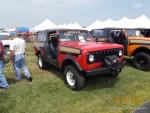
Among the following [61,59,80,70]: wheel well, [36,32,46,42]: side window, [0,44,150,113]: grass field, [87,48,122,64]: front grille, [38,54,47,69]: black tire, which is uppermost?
[36,32,46,42]: side window

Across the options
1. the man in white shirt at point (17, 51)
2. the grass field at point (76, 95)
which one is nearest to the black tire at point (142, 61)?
the grass field at point (76, 95)

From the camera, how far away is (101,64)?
22.2 ft

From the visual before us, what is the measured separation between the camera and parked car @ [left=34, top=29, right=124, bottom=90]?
6.49 m

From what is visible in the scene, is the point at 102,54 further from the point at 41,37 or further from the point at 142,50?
the point at 41,37

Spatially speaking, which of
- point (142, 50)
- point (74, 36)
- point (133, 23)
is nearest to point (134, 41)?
point (142, 50)

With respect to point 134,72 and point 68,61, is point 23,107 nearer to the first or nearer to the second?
point 68,61

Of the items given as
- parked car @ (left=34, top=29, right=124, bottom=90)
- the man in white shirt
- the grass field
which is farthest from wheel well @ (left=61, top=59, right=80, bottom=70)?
the man in white shirt

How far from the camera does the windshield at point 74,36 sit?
8.06 metres

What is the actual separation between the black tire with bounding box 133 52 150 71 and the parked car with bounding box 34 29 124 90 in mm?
2291

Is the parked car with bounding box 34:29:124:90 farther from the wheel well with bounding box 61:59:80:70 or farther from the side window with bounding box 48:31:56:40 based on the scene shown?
the side window with bounding box 48:31:56:40

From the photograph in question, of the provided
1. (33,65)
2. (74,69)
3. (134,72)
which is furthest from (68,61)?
(33,65)

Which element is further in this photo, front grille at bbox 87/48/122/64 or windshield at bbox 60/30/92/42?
windshield at bbox 60/30/92/42

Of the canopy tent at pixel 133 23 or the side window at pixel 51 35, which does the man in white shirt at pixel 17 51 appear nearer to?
the side window at pixel 51 35

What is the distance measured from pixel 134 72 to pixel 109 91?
2.52 meters
